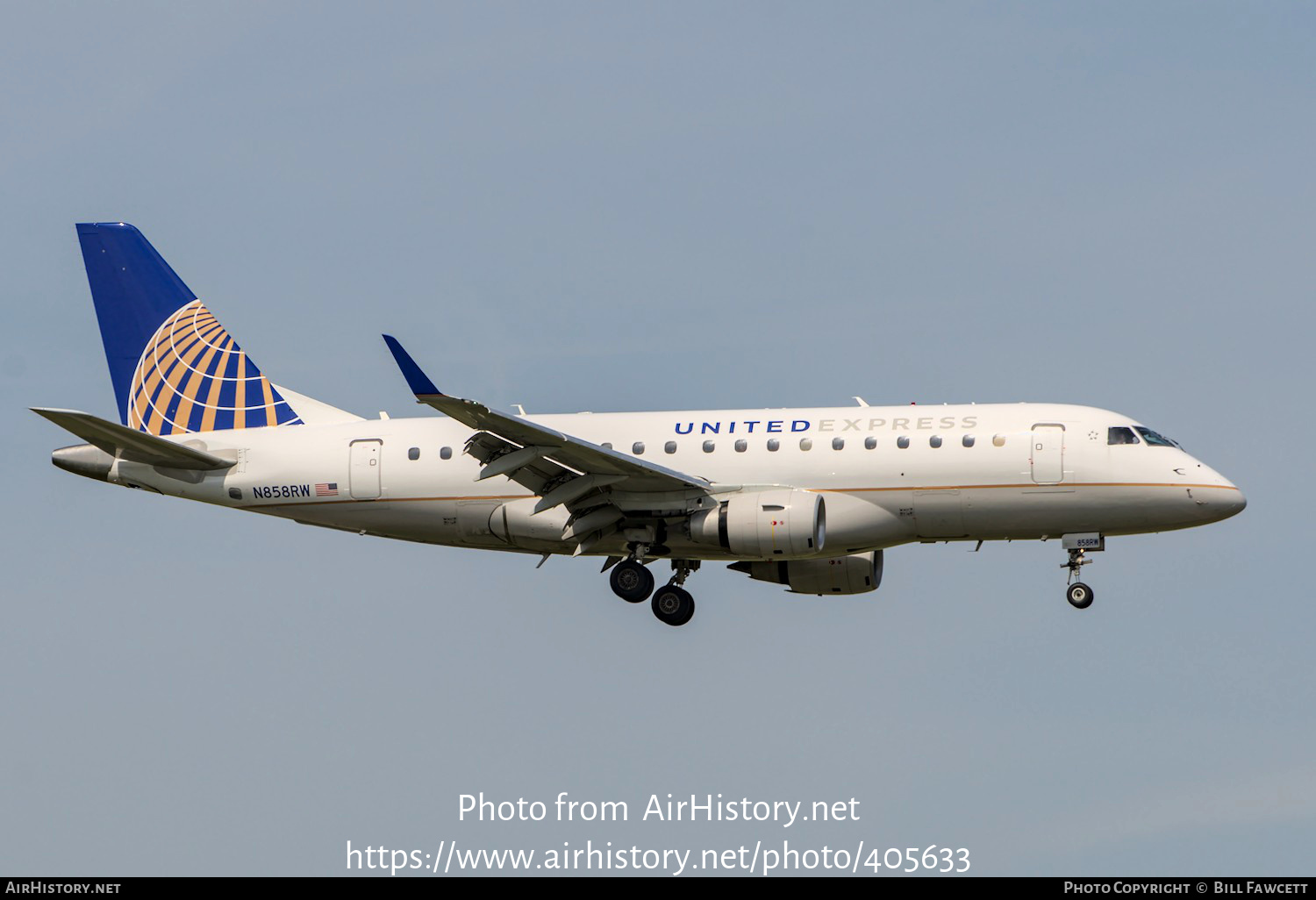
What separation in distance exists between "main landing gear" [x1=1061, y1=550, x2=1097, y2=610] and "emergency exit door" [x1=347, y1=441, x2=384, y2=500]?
593 inches

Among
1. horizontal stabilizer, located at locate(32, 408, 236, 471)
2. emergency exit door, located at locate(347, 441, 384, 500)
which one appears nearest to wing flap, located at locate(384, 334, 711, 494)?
emergency exit door, located at locate(347, 441, 384, 500)

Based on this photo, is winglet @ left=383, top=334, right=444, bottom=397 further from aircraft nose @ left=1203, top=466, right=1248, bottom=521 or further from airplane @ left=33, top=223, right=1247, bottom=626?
aircraft nose @ left=1203, top=466, right=1248, bottom=521

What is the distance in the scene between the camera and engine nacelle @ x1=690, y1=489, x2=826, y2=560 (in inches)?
1487

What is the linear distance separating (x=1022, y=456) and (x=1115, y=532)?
2603 millimetres

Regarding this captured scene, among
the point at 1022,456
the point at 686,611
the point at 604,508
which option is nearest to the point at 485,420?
the point at 604,508

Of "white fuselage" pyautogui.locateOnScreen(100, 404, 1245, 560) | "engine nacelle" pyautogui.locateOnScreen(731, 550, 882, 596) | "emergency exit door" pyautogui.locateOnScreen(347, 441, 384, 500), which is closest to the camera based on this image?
"white fuselage" pyautogui.locateOnScreen(100, 404, 1245, 560)

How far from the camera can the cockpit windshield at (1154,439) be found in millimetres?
38469

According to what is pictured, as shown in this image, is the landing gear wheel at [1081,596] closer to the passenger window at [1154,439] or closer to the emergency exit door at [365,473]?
the passenger window at [1154,439]

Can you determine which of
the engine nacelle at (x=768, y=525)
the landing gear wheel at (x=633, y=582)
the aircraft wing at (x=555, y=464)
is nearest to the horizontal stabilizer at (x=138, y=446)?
the aircraft wing at (x=555, y=464)

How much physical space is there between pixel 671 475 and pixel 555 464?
7.91 ft

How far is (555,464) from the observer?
127 feet

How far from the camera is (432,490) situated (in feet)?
134

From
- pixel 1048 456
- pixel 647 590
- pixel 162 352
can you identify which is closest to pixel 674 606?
pixel 647 590

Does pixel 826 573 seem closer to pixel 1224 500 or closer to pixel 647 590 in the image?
pixel 647 590
